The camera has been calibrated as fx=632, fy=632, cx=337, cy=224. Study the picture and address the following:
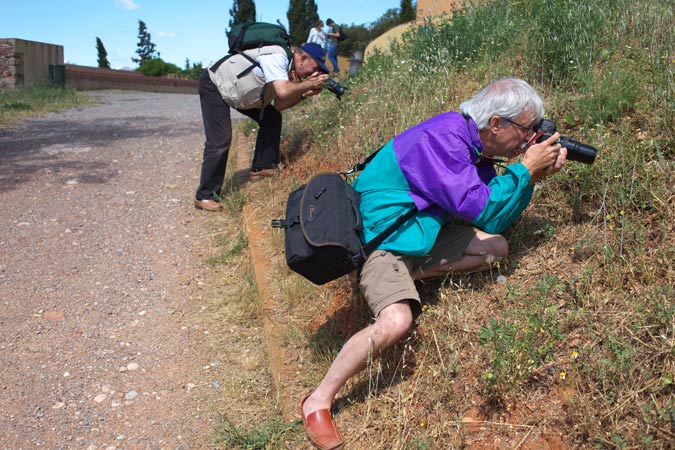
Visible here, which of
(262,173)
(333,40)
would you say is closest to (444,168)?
(262,173)

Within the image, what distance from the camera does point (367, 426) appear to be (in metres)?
2.85

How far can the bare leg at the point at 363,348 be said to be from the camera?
2824 mm

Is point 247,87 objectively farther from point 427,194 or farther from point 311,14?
point 311,14

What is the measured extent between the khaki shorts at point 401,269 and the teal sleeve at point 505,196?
30 centimetres

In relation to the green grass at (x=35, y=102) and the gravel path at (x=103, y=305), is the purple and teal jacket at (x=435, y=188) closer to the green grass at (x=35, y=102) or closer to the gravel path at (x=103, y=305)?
the gravel path at (x=103, y=305)

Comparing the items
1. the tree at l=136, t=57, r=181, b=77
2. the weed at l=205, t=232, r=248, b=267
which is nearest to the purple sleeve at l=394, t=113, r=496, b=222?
the weed at l=205, t=232, r=248, b=267

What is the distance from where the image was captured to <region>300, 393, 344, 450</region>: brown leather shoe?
109 inches

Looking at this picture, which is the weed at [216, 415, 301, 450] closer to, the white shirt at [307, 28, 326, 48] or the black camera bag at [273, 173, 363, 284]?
the black camera bag at [273, 173, 363, 284]

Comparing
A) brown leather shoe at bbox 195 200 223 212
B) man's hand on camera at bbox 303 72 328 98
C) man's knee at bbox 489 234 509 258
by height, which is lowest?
brown leather shoe at bbox 195 200 223 212

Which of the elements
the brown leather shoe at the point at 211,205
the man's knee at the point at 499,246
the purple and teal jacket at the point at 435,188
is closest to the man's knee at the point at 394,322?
the purple and teal jacket at the point at 435,188

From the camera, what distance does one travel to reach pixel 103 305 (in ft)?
14.4

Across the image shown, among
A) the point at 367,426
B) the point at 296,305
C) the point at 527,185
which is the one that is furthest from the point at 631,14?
the point at 367,426

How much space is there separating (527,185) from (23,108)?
12.1 metres

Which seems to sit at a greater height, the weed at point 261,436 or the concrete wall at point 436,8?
the concrete wall at point 436,8
